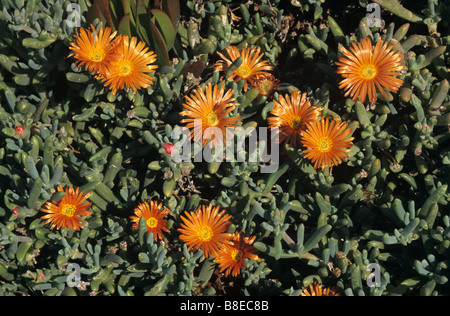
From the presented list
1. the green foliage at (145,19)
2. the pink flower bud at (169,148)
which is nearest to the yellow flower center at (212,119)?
the pink flower bud at (169,148)

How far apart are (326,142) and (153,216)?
65 cm

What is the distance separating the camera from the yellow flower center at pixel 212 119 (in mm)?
1781

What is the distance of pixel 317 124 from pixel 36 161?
3.22 feet

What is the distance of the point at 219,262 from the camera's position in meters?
1.74

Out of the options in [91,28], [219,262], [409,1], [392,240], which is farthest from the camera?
[409,1]

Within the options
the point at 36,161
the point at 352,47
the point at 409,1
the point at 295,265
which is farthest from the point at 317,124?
the point at 36,161

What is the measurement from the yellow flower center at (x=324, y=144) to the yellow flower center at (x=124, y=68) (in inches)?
27.7

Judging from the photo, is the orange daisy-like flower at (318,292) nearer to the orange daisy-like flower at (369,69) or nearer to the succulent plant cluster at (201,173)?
the succulent plant cluster at (201,173)

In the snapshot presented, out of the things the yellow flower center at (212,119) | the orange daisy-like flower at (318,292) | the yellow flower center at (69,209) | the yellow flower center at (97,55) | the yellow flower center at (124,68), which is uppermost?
the yellow flower center at (97,55)

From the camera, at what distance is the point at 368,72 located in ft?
5.86

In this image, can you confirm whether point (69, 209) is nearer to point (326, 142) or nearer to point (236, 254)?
point (236, 254)

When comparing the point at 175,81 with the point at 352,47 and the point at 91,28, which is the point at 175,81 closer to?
the point at 91,28

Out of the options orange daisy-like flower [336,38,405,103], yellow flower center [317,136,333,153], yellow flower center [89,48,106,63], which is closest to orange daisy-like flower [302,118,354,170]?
yellow flower center [317,136,333,153]

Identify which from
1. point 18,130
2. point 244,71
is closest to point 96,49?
A: point 18,130
